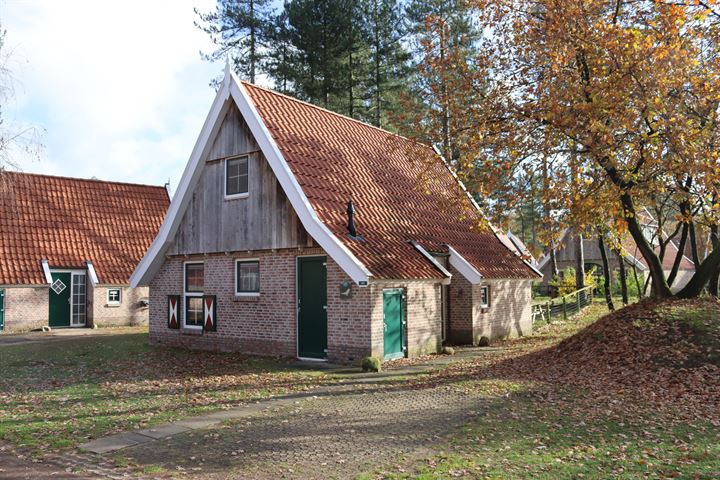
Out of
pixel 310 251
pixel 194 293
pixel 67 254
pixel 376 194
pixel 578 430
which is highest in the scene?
pixel 376 194

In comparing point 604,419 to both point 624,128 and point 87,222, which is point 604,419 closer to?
point 624,128

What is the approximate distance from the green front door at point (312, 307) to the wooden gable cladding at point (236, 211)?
26.3 inches

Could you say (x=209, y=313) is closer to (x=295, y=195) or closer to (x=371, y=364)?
(x=295, y=195)

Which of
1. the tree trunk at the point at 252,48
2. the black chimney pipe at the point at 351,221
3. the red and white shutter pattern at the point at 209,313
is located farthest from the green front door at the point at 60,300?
the black chimney pipe at the point at 351,221

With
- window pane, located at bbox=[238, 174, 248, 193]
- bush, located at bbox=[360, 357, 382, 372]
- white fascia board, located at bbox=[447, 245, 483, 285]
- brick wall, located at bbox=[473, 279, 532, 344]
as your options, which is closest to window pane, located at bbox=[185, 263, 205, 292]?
window pane, located at bbox=[238, 174, 248, 193]

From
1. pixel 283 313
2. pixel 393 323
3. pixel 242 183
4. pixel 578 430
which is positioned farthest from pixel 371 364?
pixel 242 183

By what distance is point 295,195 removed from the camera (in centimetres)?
1446

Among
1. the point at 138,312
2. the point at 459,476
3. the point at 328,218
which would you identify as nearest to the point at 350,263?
the point at 328,218

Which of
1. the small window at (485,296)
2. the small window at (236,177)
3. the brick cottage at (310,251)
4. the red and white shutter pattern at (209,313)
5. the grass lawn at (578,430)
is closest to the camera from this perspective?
the grass lawn at (578,430)

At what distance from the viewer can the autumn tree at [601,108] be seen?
1172cm

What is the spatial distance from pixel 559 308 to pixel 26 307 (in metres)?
22.2

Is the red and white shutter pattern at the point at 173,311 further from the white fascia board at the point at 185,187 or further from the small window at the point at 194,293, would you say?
the white fascia board at the point at 185,187

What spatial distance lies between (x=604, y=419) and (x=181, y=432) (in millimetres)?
6075

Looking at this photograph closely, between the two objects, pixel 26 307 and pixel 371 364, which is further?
pixel 26 307
